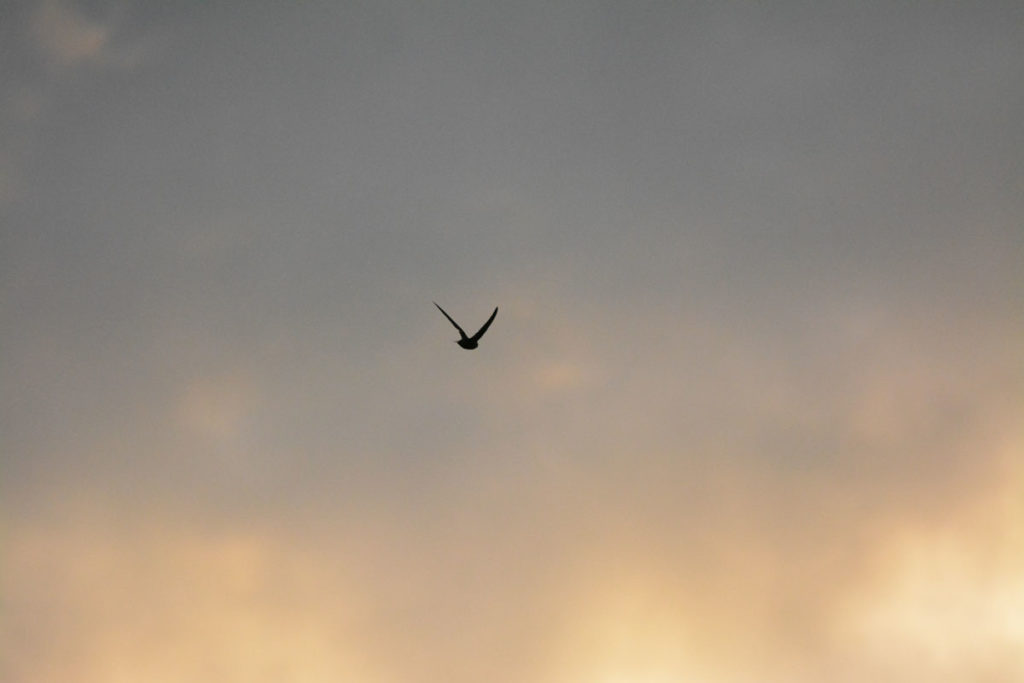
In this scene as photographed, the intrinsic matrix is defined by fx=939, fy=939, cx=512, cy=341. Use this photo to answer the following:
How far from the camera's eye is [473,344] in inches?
3686
